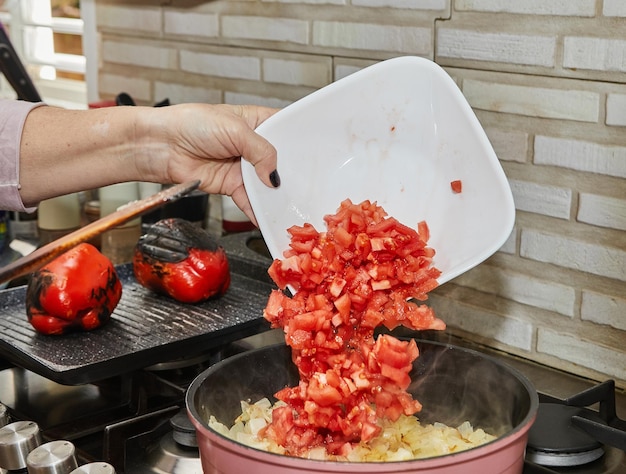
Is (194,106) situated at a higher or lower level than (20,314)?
higher

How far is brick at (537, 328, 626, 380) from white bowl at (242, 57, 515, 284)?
35cm

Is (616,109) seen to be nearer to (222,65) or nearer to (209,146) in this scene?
(209,146)

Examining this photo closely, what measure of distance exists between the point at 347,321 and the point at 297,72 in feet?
3.00

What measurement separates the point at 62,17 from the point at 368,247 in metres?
2.23


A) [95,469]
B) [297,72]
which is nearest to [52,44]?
[297,72]

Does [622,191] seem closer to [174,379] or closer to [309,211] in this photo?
[309,211]

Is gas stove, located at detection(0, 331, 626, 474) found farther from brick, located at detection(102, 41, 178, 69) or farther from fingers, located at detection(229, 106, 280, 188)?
brick, located at detection(102, 41, 178, 69)

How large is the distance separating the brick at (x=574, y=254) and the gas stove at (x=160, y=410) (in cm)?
17

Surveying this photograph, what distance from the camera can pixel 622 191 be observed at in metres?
1.26

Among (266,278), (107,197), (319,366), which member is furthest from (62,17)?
(319,366)

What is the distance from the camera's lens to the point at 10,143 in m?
1.30

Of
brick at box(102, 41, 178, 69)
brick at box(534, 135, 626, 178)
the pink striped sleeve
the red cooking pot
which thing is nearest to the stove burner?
the red cooking pot

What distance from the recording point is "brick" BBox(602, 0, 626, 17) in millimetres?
1209

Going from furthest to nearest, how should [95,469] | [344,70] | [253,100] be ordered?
[253,100], [344,70], [95,469]
